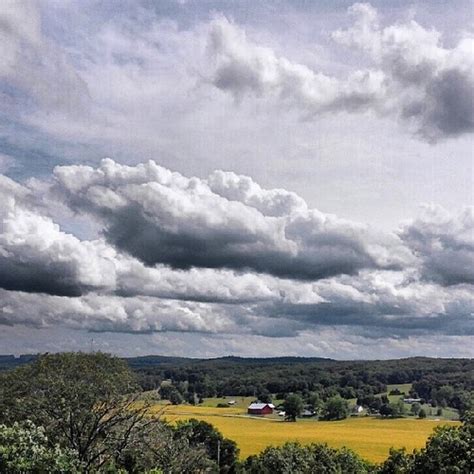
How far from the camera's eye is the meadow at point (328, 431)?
260ft

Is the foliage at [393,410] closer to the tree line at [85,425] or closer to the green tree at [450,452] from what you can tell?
the tree line at [85,425]

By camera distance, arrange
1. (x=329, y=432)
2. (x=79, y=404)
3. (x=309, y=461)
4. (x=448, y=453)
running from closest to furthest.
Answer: (x=448, y=453) → (x=79, y=404) → (x=309, y=461) → (x=329, y=432)

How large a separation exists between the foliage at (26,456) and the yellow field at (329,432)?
29.9 m

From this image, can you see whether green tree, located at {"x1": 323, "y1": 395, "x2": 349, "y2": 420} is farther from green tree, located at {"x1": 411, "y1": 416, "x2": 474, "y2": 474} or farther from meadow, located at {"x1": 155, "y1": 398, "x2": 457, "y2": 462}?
green tree, located at {"x1": 411, "y1": 416, "x2": 474, "y2": 474}

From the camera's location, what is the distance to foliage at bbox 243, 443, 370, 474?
53969mm

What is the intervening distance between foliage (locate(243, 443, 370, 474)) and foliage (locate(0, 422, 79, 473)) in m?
20.9

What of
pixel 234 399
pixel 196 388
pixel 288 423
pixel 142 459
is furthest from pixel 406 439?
pixel 196 388

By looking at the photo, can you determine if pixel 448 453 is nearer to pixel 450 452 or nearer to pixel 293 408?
pixel 450 452

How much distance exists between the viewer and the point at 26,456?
124 ft

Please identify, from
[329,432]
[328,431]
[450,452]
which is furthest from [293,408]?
[450,452]

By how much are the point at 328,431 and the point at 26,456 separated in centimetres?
6478

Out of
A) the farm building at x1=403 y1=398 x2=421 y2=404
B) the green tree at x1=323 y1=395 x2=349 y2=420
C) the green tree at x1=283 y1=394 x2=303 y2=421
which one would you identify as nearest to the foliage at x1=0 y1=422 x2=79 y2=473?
the green tree at x1=283 y1=394 x2=303 y2=421

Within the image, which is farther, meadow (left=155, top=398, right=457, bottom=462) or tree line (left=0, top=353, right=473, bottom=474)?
meadow (left=155, top=398, right=457, bottom=462)

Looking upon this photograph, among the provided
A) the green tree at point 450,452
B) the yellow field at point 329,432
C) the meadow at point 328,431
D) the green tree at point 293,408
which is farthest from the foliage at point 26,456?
the green tree at point 293,408
